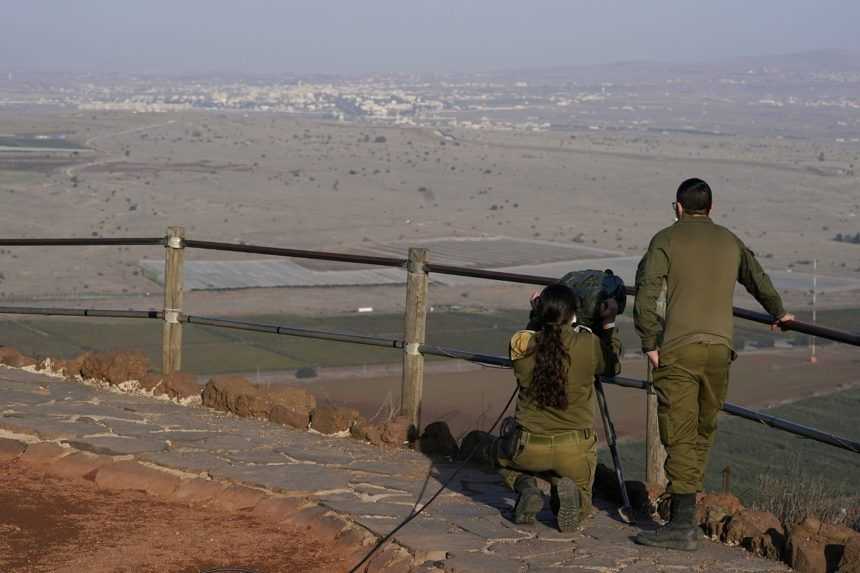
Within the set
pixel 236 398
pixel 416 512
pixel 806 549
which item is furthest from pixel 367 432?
pixel 806 549

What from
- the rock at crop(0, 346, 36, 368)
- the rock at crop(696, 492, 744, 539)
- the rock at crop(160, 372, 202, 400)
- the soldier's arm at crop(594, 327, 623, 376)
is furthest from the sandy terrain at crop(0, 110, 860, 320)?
the soldier's arm at crop(594, 327, 623, 376)

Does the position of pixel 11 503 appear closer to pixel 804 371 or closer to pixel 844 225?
pixel 804 371

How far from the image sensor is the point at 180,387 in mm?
10008

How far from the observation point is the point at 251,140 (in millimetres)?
139625

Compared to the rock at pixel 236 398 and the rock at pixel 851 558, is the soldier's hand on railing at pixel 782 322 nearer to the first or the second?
the rock at pixel 851 558

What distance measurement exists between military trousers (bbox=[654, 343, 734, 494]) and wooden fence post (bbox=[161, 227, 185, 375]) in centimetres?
466

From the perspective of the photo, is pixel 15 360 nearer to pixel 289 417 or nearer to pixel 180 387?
pixel 180 387

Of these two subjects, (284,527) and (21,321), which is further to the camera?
(21,321)

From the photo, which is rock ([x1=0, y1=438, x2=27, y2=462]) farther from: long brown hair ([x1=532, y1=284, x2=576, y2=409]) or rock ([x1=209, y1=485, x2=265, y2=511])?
long brown hair ([x1=532, y1=284, x2=576, y2=409])

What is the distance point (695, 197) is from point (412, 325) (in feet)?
9.22

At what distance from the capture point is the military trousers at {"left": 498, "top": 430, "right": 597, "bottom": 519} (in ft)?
21.9

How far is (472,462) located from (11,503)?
2.68 meters

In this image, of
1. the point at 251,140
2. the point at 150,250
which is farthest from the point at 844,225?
the point at 251,140

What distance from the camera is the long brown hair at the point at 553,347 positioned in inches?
257
